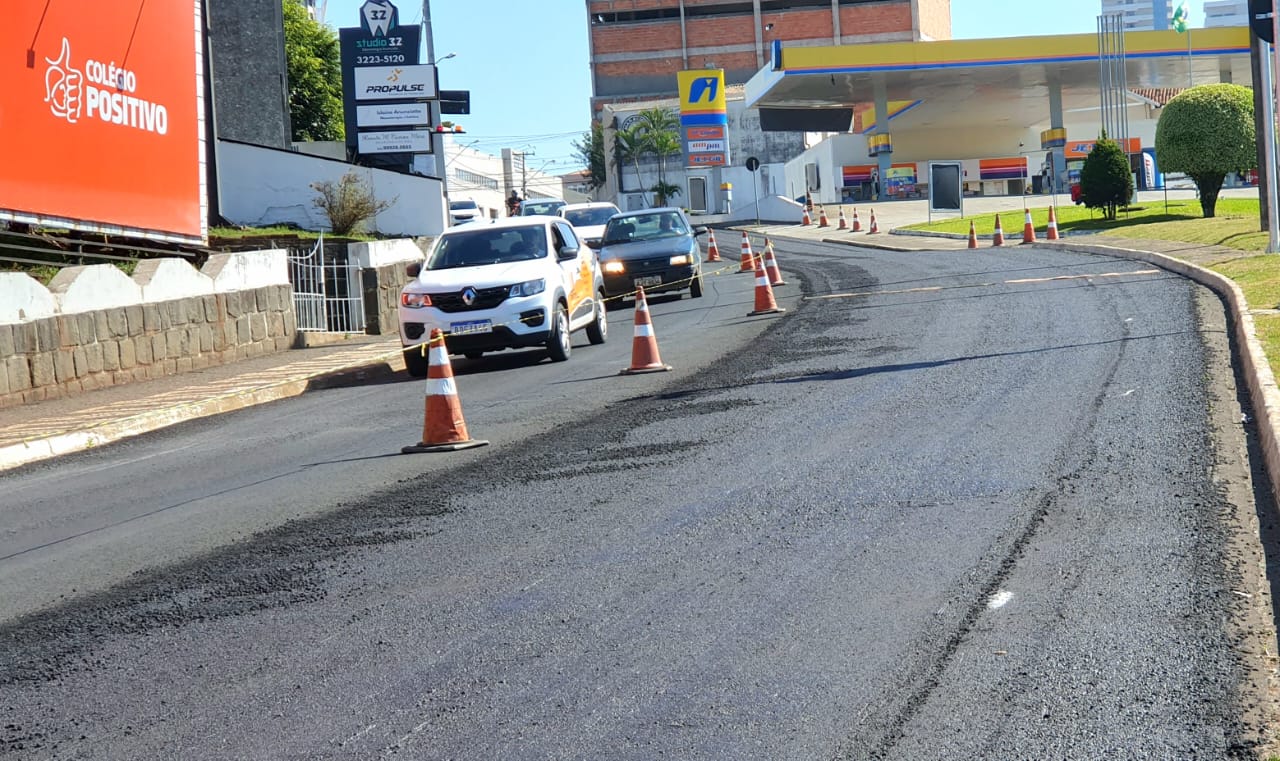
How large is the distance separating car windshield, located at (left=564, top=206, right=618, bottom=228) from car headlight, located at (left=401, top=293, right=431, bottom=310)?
1512cm

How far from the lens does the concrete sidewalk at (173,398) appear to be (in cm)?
1254

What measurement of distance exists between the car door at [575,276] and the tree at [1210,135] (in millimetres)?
20162

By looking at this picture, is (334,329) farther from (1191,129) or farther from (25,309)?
(1191,129)

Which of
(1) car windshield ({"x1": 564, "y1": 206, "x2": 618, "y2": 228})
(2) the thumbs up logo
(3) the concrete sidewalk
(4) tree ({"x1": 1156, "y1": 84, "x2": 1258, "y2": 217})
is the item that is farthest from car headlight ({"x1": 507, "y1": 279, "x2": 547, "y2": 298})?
(4) tree ({"x1": 1156, "y1": 84, "x2": 1258, "y2": 217})

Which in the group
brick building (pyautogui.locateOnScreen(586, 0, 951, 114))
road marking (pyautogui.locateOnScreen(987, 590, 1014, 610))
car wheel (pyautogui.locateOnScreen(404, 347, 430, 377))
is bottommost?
road marking (pyautogui.locateOnScreen(987, 590, 1014, 610))

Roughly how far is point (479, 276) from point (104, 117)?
249 inches

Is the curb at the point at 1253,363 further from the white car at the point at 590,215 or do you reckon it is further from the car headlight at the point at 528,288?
the white car at the point at 590,215

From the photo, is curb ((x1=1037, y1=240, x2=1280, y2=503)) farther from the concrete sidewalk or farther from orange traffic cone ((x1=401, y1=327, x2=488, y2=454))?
the concrete sidewalk

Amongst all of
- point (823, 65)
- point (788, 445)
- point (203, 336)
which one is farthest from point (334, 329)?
point (823, 65)

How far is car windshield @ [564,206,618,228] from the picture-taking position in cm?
3197

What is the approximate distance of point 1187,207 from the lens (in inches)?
1527

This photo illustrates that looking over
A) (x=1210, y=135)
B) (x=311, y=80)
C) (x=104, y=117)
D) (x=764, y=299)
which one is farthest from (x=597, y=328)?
(x=311, y=80)

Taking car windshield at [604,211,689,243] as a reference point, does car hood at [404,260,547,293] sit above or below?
below

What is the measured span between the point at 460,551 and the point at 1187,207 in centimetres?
3562
